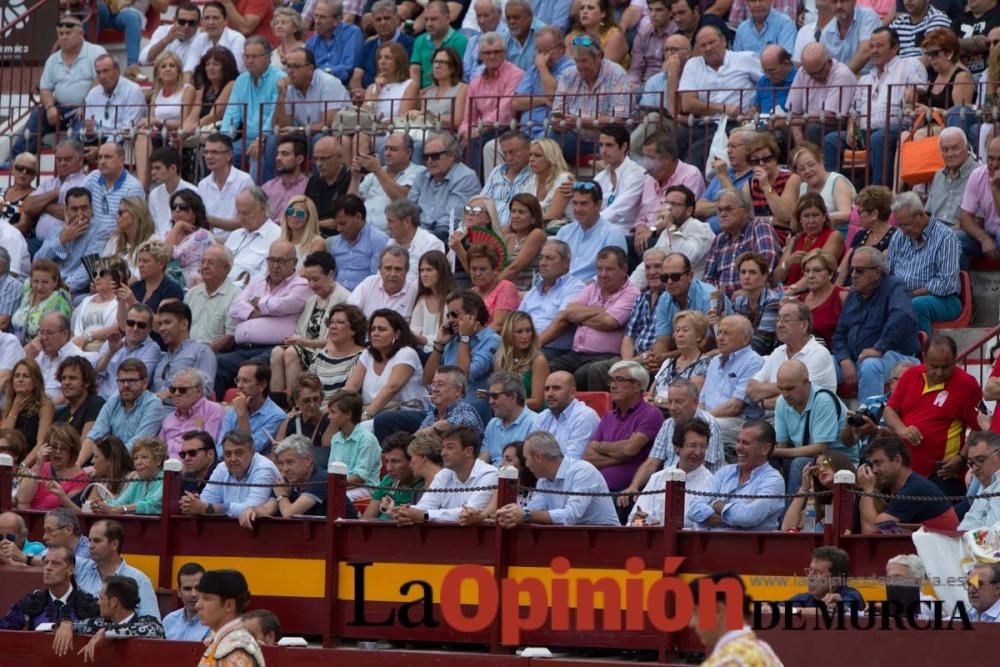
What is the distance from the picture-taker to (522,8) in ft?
66.2

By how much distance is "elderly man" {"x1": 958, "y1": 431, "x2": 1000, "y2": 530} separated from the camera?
12945mm

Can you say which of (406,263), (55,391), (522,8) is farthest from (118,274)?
(522,8)

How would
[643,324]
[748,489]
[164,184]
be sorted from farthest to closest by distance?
1. [164,184]
2. [643,324]
3. [748,489]

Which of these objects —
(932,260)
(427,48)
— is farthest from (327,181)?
(932,260)

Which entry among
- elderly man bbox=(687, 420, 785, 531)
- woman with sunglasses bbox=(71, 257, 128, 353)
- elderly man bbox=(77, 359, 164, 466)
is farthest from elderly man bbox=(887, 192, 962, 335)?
woman with sunglasses bbox=(71, 257, 128, 353)

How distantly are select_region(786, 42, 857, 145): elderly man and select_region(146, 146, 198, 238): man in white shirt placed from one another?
206 inches

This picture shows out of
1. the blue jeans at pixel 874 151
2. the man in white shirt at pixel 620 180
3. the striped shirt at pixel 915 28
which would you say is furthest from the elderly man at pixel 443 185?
the striped shirt at pixel 915 28

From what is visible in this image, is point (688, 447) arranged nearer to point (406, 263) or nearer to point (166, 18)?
point (406, 263)

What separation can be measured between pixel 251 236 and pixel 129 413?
2.76 metres

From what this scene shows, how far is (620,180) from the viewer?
1817cm

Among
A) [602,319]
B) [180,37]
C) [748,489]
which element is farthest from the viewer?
[180,37]

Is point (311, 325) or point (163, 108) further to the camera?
point (163, 108)

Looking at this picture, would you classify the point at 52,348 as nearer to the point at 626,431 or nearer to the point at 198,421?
the point at 198,421

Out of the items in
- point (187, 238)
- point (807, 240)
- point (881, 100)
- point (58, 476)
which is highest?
point (881, 100)
